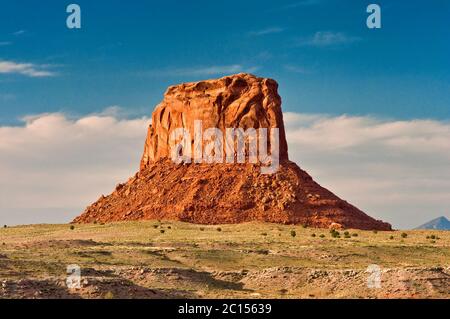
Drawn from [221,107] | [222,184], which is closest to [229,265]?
[222,184]

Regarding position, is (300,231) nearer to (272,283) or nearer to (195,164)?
(195,164)

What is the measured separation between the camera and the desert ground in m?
38.0

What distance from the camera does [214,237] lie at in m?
73.6

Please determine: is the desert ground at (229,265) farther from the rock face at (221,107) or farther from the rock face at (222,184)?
the rock face at (221,107)

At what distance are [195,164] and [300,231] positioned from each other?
77.9 ft

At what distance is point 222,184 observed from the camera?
3782 inches

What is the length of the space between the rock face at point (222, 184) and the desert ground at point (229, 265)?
27.3 feet

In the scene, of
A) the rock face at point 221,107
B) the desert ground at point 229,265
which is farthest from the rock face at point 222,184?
the desert ground at point 229,265

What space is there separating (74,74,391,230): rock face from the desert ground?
8313mm

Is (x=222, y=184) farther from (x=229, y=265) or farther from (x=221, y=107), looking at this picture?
(x=229, y=265)

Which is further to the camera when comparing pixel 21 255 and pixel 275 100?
pixel 275 100

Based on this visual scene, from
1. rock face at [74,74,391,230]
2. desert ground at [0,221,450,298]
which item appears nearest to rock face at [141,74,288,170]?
rock face at [74,74,391,230]

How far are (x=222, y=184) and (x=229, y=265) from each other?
A: 45.0 meters

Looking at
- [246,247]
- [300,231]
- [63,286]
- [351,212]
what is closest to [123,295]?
[63,286]
